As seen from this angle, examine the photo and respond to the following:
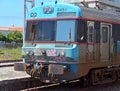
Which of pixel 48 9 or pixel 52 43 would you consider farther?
pixel 48 9

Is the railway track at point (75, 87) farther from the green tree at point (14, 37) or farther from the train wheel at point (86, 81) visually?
the green tree at point (14, 37)

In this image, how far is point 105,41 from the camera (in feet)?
49.8

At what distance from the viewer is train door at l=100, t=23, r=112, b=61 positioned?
15016mm

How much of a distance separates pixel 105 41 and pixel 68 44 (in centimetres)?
212

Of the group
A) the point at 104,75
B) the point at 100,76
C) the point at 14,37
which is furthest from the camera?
the point at 14,37

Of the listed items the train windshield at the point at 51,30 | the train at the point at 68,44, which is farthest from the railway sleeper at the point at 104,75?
the train windshield at the point at 51,30

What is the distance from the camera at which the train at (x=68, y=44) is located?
13.6 metres

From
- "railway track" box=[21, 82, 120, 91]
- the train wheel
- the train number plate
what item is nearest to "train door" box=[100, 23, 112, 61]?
the train wheel

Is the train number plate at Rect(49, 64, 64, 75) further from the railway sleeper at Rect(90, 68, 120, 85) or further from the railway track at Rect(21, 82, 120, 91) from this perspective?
the railway sleeper at Rect(90, 68, 120, 85)

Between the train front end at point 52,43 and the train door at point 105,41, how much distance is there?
1721mm

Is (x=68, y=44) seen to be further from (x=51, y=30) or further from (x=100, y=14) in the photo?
(x=100, y=14)

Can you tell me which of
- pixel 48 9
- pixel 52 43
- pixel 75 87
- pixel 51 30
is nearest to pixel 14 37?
pixel 75 87

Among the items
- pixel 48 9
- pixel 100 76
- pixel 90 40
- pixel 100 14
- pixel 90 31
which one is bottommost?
pixel 100 76

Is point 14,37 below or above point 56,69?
above
